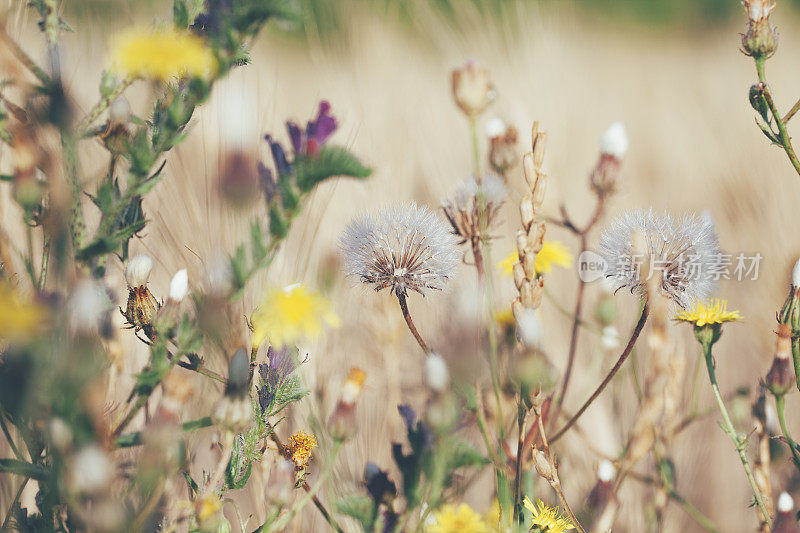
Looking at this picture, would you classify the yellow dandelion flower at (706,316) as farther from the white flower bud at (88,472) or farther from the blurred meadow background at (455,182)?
the white flower bud at (88,472)

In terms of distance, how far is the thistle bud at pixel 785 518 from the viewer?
1.07 feet

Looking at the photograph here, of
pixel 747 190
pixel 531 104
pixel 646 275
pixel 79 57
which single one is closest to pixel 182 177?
pixel 79 57

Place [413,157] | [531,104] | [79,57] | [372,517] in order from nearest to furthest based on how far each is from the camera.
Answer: [372,517], [79,57], [413,157], [531,104]

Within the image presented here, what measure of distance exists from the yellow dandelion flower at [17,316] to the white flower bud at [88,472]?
55 millimetres

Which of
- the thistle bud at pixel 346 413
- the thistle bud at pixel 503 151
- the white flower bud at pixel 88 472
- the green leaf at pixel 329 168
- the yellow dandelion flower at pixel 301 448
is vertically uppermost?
the thistle bud at pixel 503 151

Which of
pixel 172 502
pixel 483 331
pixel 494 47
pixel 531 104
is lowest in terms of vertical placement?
pixel 172 502

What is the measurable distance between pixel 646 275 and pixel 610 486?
0.55ft

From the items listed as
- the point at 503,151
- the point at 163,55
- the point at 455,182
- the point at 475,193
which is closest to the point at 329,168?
the point at 163,55

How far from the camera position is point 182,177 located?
1.50ft

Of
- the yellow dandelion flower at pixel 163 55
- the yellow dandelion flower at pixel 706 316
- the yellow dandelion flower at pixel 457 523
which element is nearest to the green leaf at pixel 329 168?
the yellow dandelion flower at pixel 163 55

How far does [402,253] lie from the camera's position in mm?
375

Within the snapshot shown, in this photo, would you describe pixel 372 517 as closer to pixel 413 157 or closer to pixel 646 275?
pixel 646 275

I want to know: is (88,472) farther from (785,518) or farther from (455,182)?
(455,182)

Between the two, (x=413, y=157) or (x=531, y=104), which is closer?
(x=413, y=157)
